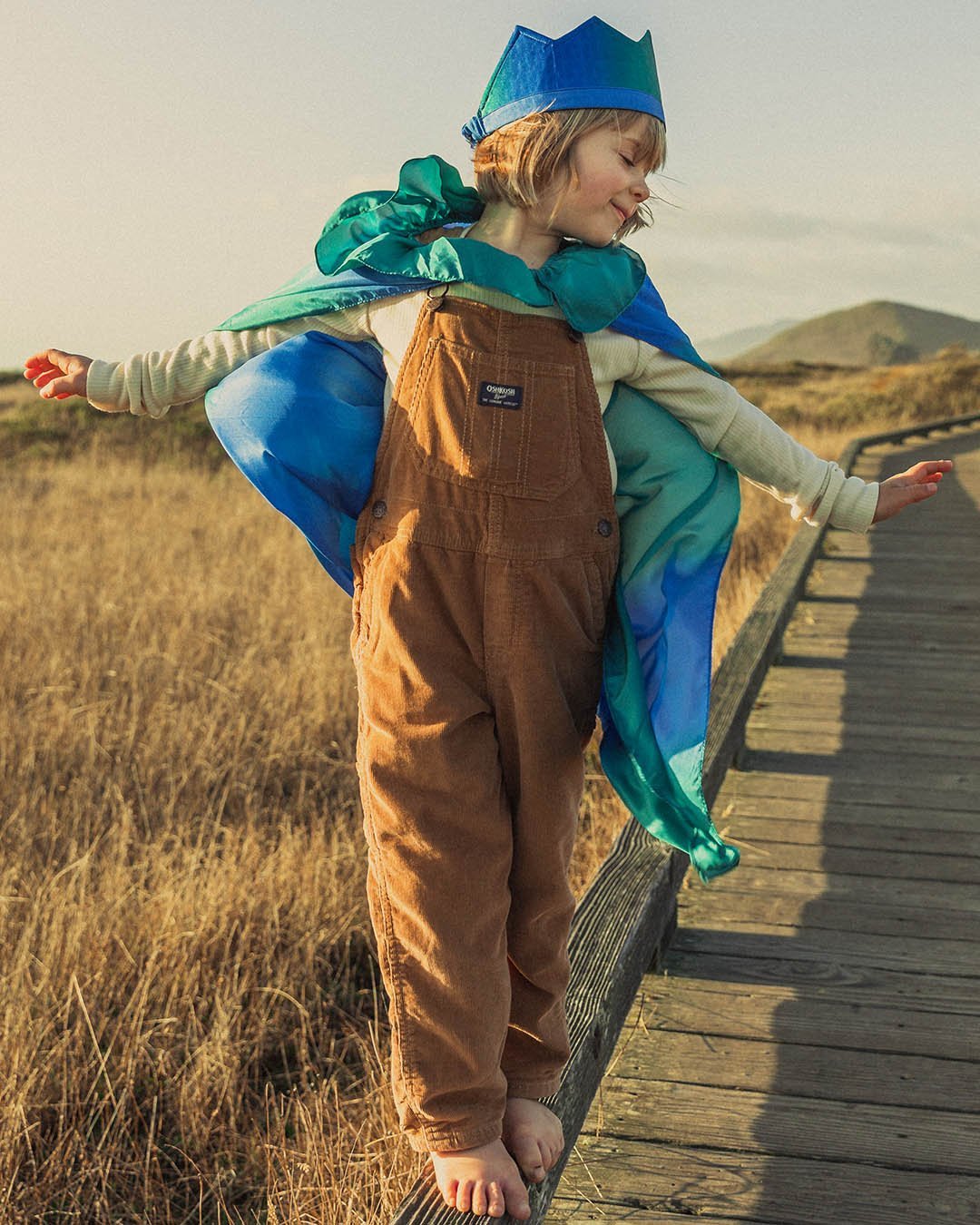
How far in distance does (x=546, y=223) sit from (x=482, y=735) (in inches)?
30.3

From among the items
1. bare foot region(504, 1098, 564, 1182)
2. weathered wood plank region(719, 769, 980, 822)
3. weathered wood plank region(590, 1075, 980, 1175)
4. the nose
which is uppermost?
the nose

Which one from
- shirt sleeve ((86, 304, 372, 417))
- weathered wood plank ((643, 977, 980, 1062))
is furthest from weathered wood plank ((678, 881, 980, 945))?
shirt sleeve ((86, 304, 372, 417))

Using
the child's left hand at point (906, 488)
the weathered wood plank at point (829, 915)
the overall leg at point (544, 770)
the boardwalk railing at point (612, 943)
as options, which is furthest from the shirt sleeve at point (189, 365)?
the weathered wood plank at point (829, 915)

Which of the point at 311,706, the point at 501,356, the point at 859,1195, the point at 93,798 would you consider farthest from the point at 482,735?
the point at 311,706

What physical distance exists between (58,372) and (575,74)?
92cm

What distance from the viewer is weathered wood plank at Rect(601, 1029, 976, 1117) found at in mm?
2555

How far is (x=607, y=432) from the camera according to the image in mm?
1959

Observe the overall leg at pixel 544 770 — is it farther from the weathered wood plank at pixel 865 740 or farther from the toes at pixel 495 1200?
the weathered wood plank at pixel 865 740

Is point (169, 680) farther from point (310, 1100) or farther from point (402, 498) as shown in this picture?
point (402, 498)

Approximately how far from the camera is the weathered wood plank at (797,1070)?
255 cm

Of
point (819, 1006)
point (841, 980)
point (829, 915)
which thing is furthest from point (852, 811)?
point (819, 1006)

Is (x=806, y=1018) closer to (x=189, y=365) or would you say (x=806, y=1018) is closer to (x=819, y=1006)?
(x=819, y=1006)

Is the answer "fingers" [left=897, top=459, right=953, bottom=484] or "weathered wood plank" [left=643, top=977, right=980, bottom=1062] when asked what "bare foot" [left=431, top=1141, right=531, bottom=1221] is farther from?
"fingers" [left=897, top=459, right=953, bottom=484]

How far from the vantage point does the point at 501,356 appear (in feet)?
5.85
